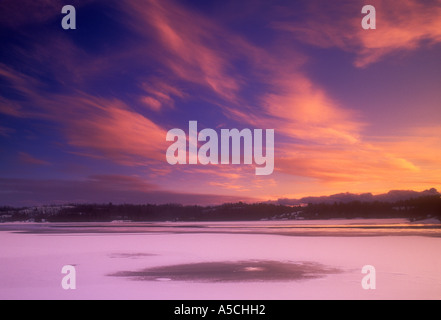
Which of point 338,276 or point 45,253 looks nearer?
point 338,276

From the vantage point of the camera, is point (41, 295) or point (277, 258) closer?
point (41, 295)

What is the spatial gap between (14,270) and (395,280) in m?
10.8

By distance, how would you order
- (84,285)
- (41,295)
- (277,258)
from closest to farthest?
(41,295), (84,285), (277,258)

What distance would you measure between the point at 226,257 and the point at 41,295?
7.16 m

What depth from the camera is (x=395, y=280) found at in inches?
395

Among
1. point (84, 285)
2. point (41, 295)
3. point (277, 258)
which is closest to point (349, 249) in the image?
point (277, 258)
